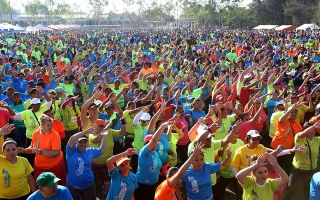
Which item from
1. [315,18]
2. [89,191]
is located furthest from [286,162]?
[315,18]

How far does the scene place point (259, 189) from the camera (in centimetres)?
354

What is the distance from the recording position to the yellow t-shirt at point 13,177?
3861mm

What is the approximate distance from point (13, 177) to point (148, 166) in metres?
1.54

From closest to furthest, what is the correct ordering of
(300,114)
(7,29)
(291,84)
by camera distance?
(300,114) → (291,84) → (7,29)

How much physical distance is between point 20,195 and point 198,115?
314 centimetres

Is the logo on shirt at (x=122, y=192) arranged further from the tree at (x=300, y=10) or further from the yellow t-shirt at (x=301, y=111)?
the tree at (x=300, y=10)

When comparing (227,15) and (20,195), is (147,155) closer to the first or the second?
(20,195)

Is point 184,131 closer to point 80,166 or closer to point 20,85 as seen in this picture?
point 80,166

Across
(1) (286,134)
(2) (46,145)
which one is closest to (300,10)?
(1) (286,134)

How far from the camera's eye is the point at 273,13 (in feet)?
192

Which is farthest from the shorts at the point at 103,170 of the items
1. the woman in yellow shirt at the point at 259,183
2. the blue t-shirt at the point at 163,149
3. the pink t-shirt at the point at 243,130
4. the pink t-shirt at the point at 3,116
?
the woman in yellow shirt at the point at 259,183

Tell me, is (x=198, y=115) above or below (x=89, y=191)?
above

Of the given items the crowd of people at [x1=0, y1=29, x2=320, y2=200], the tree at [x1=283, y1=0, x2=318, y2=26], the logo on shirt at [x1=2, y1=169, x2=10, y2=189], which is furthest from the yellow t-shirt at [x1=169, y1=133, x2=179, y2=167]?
the tree at [x1=283, y1=0, x2=318, y2=26]

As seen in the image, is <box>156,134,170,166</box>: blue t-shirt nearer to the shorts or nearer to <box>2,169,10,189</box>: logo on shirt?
the shorts
